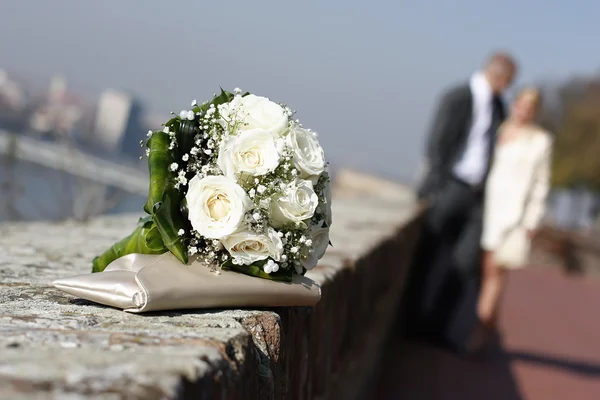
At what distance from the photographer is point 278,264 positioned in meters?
2.01

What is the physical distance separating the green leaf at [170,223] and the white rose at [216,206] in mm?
57

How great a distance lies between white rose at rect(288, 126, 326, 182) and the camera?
199 cm

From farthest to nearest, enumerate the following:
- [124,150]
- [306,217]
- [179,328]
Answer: [124,150]
[306,217]
[179,328]

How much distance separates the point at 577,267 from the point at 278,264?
15.7m

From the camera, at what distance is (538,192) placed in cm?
644

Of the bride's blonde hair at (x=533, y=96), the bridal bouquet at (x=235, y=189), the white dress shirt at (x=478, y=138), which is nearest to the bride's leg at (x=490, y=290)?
the white dress shirt at (x=478, y=138)

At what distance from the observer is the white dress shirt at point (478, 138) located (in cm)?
630

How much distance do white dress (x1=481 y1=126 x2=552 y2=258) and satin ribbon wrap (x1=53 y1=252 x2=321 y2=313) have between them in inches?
188

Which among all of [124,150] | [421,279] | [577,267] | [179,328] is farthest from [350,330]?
[577,267]

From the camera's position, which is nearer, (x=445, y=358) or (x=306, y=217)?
(x=306, y=217)

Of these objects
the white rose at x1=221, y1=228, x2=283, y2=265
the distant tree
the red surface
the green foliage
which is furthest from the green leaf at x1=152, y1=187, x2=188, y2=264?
the distant tree

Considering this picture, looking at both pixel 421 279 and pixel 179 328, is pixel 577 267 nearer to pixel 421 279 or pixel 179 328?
pixel 421 279

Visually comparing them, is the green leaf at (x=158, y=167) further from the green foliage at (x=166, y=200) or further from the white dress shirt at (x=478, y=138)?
the white dress shirt at (x=478, y=138)

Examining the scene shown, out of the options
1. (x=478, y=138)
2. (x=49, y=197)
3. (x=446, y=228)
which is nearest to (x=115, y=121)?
(x=49, y=197)
